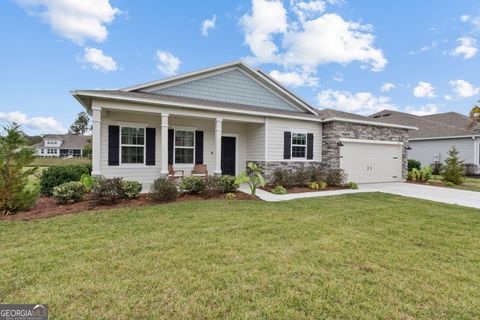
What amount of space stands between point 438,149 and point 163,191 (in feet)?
73.7

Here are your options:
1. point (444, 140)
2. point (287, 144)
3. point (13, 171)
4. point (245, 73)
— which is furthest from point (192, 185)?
point (444, 140)

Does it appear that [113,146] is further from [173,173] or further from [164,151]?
[173,173]

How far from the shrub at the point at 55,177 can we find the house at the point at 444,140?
17.6 m

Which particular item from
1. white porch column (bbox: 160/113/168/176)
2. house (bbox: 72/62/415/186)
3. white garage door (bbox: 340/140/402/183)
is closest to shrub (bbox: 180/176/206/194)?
white porch column (bbox: 160/113/168/176)

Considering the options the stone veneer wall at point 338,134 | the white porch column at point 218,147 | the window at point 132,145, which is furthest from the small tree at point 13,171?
the stone veneer wall at point 338,134

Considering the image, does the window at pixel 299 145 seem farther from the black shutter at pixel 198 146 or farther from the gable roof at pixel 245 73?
the black shutter at pixel 198 146

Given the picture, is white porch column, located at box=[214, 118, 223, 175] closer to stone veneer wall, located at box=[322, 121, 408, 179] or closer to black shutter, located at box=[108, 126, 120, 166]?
black shutter, located at box=[108, 126, 120, 166]

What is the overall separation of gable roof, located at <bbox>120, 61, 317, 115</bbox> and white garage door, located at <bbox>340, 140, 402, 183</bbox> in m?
2.82

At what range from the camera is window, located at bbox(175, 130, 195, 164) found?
10.6m

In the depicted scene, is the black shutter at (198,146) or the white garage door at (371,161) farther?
the white garage door at (371,161)

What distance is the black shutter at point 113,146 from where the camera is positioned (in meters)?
9.23

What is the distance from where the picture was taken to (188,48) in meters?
15.2

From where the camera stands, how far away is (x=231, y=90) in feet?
40.0

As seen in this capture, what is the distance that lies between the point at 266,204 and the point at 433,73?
56.2 feet
